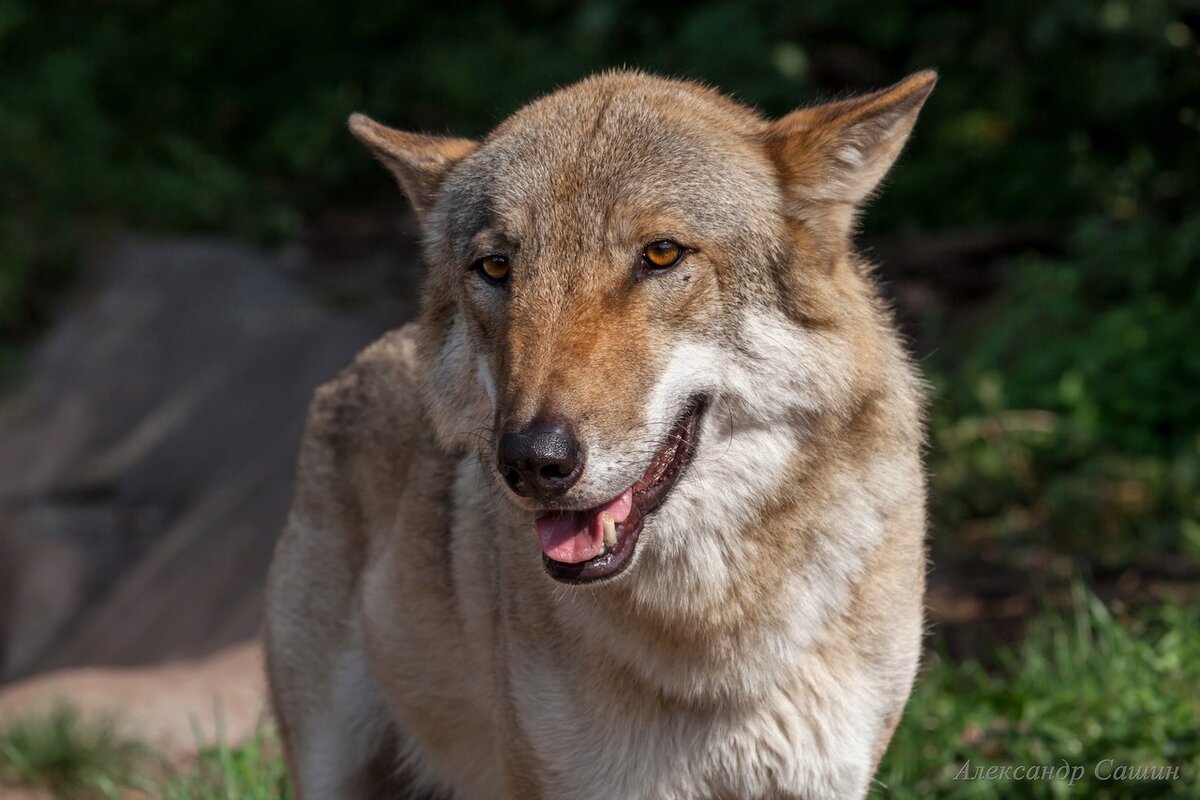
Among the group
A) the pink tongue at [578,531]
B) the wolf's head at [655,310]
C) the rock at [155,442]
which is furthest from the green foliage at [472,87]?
the pink tongue at [578,531]

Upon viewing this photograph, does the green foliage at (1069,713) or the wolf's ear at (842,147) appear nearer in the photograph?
the wolf's ear at (842,147)

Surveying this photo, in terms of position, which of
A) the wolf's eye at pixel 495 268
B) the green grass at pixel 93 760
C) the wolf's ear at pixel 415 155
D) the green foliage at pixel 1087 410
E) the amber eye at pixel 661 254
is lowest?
the green foliage at pixel 1087 410

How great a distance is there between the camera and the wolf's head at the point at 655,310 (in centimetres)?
297

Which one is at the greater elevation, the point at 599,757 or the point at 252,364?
the point at 599,757

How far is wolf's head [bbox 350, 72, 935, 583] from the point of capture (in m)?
2.97

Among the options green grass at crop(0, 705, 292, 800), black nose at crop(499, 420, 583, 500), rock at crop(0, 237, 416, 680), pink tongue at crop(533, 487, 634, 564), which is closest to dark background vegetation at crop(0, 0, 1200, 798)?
rock at crop(0, 237, 416, 680)

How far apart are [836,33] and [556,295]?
7497mm

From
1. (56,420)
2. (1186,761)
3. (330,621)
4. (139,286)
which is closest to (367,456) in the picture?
(330,621)

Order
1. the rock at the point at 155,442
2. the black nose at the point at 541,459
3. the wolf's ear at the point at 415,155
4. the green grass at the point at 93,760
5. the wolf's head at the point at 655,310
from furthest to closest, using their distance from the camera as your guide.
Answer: the rock at the point at 155,442, the green grass at the point at 93,760, the wolf's ear at the point at 415,155, the wolf's head at the point at 655,310, the black nose at the point at 541,459

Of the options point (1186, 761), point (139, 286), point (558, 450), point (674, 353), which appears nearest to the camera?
point (558, 450)

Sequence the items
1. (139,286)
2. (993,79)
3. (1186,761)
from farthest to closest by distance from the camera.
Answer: (139,286)
(993,79)
(1186,761)

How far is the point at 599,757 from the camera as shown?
3.26m

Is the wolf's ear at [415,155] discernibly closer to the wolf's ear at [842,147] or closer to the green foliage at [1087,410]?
the wolf's ear at [842,147]

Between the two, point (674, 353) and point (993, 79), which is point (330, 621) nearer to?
point (674, 353)
